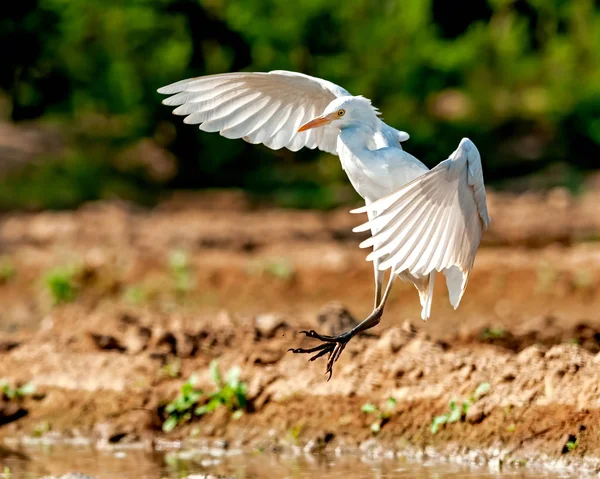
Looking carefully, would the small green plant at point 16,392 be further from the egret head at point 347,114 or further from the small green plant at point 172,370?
the egret head at point 347,114

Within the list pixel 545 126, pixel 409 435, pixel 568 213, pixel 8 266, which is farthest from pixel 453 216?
pixel 545 126

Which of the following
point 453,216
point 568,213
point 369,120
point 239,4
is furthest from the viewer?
point 239,4

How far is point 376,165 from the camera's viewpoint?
206 inches

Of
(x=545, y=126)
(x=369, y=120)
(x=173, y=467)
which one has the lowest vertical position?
(x=173, y=467)

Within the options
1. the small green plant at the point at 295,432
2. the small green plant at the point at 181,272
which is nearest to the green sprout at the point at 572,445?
the small green plant at the point at 295,432

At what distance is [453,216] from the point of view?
5000mm

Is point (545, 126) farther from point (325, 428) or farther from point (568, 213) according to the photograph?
point (325, 428)

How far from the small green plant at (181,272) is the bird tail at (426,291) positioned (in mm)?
5435

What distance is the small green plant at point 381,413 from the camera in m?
6.16

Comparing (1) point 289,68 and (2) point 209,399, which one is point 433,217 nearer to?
(2) point 209,399

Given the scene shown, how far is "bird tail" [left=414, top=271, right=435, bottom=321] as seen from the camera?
5703 mm

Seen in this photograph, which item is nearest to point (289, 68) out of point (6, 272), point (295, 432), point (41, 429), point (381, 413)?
point (6, 272)

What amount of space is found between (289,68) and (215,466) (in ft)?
42.2

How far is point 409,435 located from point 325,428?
0.50 metres
